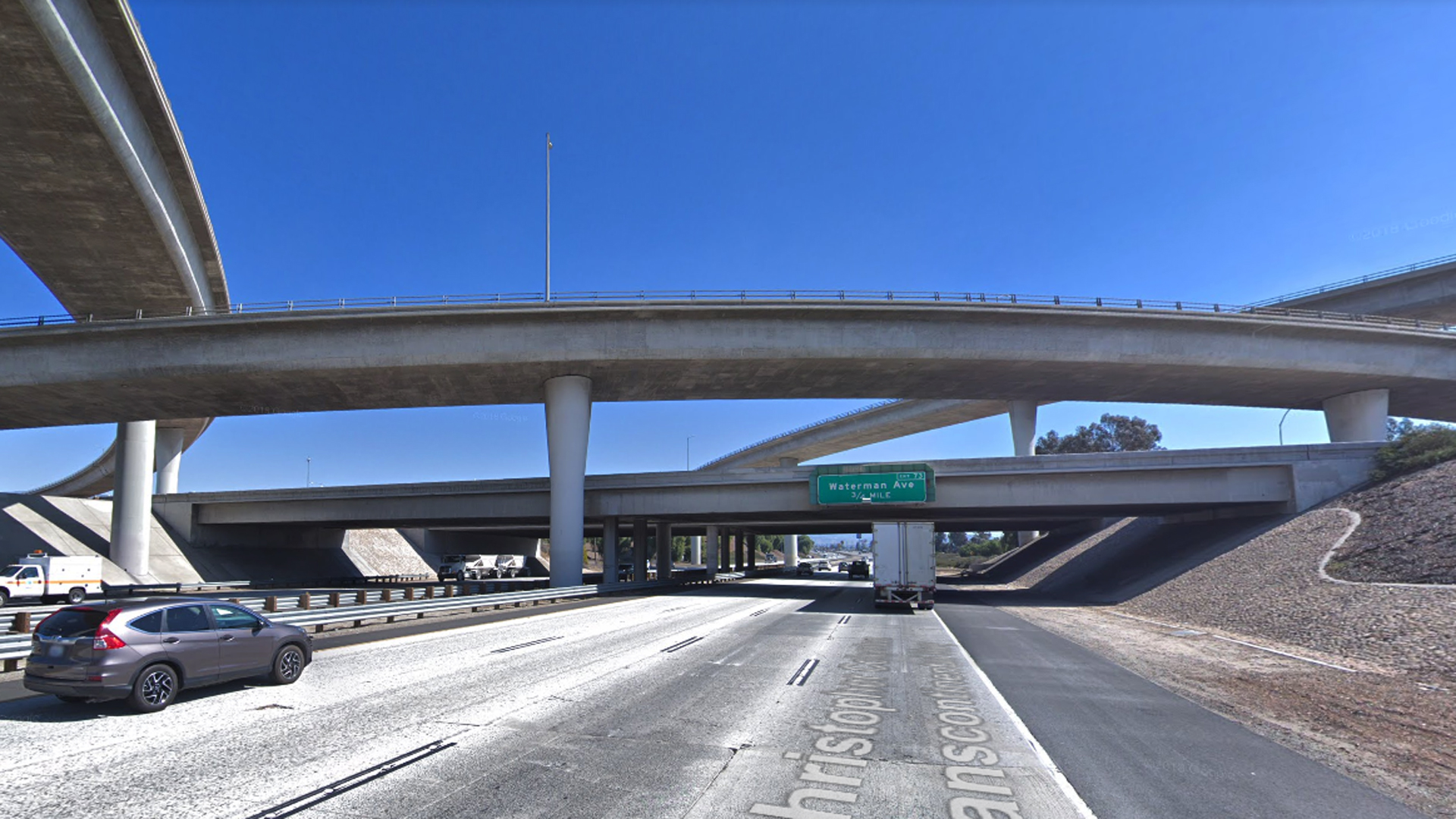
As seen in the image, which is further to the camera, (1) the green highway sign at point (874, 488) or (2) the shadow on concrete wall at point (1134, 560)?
(1) the green highway sign at point (874, 488)

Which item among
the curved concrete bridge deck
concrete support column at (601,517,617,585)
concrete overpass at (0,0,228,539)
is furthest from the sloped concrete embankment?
concrete support column at (601,517,617,585)

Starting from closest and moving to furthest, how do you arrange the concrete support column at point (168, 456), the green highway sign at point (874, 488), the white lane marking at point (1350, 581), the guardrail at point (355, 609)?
the guardrail at point (355, 609) < the white lane marking at point (1350, 581) < the green highway sign at point (874, 488) < the concrete support column at point (168, 456)

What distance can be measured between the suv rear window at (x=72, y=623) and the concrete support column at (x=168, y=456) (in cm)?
6213

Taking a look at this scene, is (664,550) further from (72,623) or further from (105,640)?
(105,640)

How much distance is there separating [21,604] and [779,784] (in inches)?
1506

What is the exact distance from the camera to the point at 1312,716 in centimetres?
1106

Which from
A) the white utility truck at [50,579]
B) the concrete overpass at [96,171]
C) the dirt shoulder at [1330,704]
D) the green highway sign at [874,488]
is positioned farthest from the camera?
the green highway sign at [874,488]

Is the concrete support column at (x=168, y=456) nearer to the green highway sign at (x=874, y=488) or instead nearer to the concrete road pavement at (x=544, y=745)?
the green highway sign at (x=874, y=488)

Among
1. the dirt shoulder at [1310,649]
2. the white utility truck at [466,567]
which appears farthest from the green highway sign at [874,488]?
the white utility truck at [466,567]

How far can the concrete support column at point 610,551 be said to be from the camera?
51.1 m

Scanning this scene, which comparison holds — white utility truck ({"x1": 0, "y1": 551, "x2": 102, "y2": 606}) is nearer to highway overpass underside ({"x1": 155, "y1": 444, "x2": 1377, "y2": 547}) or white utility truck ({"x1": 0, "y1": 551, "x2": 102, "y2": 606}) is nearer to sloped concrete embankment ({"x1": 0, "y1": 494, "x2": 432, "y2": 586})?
sloped concrete embankment ({"x1": 0, "y1": 494, "x2": 432, "y2": 586})

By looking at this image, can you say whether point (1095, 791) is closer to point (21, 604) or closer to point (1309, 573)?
point (1309, 573)

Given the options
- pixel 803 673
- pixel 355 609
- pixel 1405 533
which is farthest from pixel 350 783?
pixel 1405 533

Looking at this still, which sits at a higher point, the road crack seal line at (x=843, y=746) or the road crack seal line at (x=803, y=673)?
the road crack seal line at (x=843, y=746)
